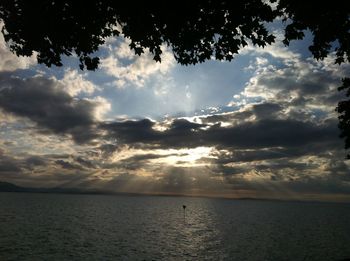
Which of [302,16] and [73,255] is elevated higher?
[302,16]

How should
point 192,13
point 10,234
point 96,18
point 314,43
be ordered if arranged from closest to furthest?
point 192,13
point 96,18
point 314,43
point 10,234

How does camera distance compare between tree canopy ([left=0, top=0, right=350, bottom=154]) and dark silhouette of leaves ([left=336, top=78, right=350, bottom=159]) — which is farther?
dark silhouette of leaves ([left=336, top=78, right=350, bottom=159])

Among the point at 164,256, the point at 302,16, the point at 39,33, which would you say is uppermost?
the point at 302,16

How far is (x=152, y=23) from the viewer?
12055 millimetres

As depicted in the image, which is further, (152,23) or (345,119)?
(345,119)

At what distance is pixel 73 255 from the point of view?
4497 cm

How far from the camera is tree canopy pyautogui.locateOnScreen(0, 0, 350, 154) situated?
11602mm

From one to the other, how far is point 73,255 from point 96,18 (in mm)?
40080

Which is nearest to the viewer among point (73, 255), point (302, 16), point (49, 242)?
point (302, 16)

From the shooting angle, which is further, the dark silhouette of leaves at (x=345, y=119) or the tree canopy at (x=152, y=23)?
the dark silhouette of leaves at (x=345, y=119)

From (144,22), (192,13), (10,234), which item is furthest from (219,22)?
(10,234)

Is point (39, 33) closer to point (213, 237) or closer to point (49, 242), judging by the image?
point (49, 242)

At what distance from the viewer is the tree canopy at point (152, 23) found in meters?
11.6

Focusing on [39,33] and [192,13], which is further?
[39,33]
